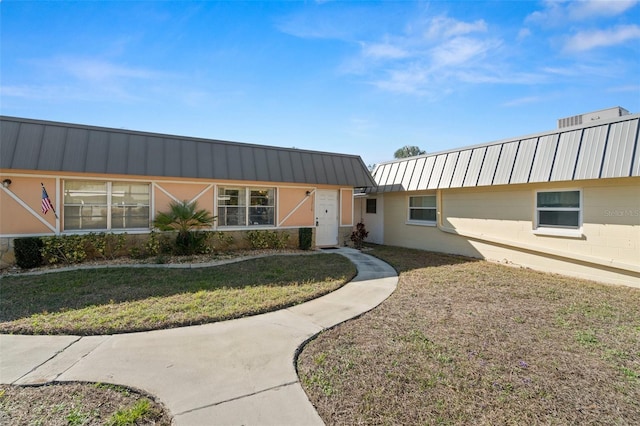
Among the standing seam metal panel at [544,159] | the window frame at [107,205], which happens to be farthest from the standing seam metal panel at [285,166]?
the standing seam metal panel at [544,159]

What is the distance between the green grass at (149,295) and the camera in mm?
4508

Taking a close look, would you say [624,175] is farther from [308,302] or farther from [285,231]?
→ [285,231]

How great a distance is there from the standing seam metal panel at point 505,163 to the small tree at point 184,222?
9.09m

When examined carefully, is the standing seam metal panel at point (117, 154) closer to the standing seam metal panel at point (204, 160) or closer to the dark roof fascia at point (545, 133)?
the standing seam metal panel at point (204, 160)

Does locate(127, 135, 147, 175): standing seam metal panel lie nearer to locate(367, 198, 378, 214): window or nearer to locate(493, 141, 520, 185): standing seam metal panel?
locate(367, 198, 378, 214): window

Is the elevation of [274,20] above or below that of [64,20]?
above

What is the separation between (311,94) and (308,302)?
27.1ft

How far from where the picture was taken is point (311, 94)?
11.4 m

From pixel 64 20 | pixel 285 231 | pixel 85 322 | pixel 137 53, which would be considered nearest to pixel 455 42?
pixel 285 231

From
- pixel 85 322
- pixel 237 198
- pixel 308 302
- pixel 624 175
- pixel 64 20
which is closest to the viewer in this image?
pixel 85 322

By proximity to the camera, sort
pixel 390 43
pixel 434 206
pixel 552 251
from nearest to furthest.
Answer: pixel 552 251, pixel 390 43, pixel 434 206

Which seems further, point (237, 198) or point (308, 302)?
point (237, 198)

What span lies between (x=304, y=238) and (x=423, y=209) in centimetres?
493

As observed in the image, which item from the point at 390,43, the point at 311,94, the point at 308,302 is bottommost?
the point at 308,302
